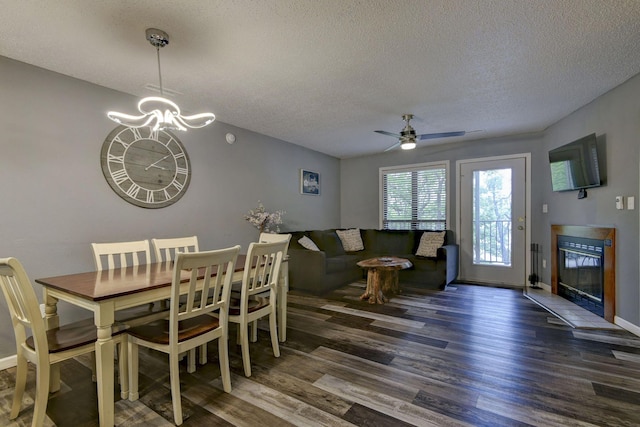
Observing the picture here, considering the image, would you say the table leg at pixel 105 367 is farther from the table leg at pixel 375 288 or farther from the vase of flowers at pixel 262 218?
the table leg at pixel 375 288

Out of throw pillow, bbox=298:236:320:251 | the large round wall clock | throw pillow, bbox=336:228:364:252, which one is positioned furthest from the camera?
throw pillow, bbox=336:228:364:252

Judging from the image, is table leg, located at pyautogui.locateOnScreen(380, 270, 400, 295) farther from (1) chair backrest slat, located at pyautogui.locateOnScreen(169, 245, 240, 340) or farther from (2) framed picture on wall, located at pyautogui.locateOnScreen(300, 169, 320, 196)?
(1) chair backrest slat, located at pyautogui.locateOnScreen(169, 245, 240, 340)

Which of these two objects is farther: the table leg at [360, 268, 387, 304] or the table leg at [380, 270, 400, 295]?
the table leg at [380, 270, 400, 295]

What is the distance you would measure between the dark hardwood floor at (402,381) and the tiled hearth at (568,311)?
153 millimetres

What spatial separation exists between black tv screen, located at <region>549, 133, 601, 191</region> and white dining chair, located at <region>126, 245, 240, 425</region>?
3.82 meters

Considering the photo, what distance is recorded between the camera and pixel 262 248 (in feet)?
7.46

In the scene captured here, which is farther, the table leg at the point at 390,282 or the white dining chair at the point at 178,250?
the table leg at the point at 390,282

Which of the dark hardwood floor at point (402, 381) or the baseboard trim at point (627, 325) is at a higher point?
the baseboard trim at point (627, 325)

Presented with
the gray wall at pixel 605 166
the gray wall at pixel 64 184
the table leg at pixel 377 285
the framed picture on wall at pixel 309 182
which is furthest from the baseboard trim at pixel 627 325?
the gray wall at pixel 64 184

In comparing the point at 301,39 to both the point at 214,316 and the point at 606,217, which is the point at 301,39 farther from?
the point at 606,217

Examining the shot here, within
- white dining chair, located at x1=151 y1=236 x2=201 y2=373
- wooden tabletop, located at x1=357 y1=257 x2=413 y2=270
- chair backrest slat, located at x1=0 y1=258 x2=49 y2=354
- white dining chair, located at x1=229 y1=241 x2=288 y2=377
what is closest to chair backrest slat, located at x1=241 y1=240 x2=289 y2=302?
white dining chair, located at x1=229 y1=241 x2=288 y2=377

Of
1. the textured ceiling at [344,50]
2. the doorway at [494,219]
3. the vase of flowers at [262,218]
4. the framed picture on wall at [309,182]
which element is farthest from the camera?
the framed picture on wall at [309,182]

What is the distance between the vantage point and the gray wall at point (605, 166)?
2865 millimetres

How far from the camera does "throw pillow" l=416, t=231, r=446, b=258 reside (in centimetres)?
507
